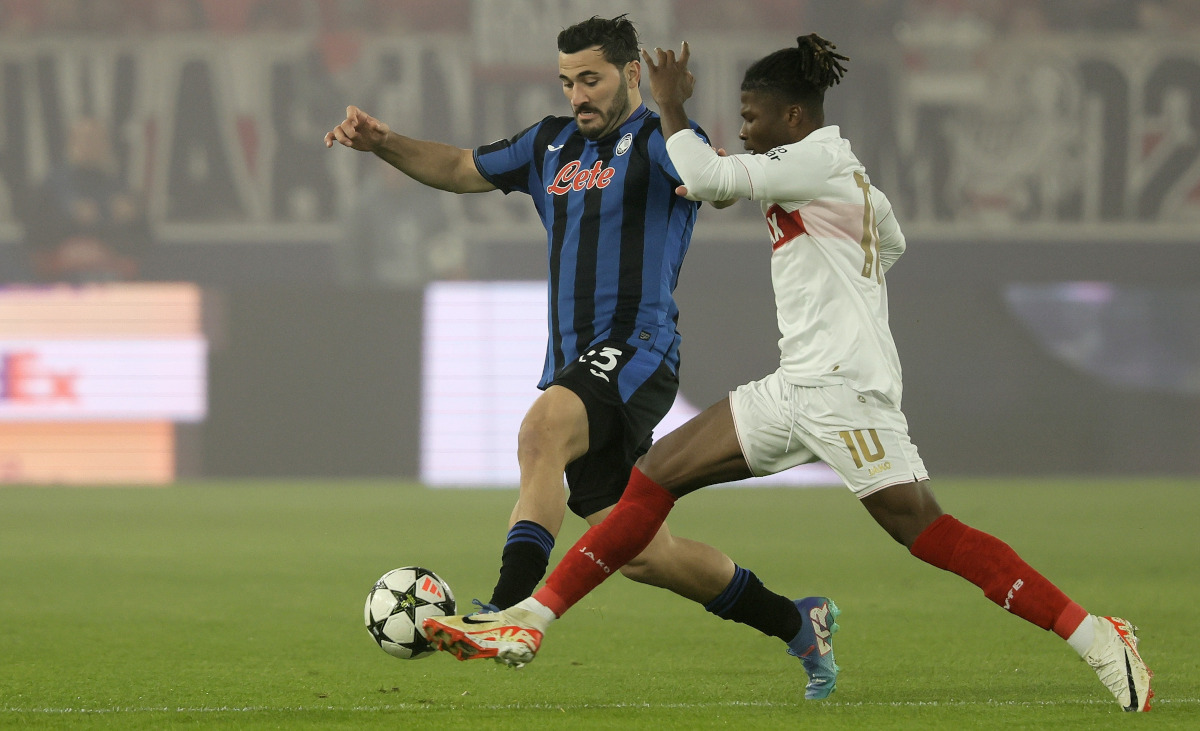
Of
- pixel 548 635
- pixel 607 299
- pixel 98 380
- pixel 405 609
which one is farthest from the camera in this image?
pixel 98 380

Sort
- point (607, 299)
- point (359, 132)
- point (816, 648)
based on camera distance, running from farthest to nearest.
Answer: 1. point (359, 132)
2. point (607, 299)
3. point (816, 648)

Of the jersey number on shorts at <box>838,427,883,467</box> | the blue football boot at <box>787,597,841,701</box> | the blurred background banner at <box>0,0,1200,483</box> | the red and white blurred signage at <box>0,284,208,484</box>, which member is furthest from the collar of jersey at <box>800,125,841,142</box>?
the red and white blurred signage at <box>0,284,208,484</box>

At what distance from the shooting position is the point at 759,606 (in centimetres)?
409

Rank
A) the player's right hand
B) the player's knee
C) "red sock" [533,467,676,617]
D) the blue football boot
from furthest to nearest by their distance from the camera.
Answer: the player's right hand, the player's knee, the blue football boot, "red sock" [533,467,676,617]

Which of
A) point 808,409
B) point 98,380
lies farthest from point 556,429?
point 98,380

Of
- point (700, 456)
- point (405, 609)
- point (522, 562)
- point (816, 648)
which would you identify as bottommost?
point (816, 648)

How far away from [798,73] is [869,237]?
43cm

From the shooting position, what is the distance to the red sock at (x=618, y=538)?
143 inches

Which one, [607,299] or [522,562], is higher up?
[607,299]

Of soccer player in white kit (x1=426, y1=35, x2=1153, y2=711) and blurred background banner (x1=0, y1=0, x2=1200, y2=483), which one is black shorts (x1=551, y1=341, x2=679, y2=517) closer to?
soccer player in white kit (x1=426, y1=35, x2=1153, y2=711)

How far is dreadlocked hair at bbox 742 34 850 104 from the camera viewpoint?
369 centimetres

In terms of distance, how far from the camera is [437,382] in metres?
12.3

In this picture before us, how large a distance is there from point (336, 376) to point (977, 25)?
735 cm

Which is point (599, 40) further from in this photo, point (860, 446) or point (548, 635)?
point (548, 635)
